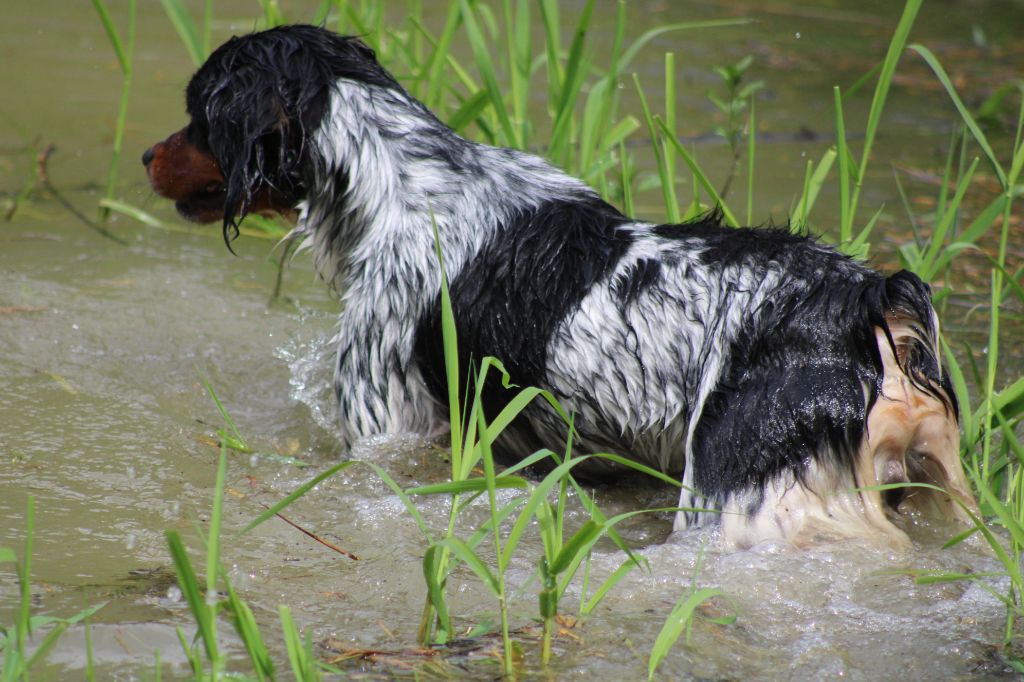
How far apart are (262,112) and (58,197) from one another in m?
2.30

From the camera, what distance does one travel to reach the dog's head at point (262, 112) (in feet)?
11.1

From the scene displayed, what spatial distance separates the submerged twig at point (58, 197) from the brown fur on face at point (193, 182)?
1.48m

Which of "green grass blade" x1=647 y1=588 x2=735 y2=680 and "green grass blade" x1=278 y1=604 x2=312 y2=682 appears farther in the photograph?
"green grass blade" x1=647 y1=588 x2=735 y2=680

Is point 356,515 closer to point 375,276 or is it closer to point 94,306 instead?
point 375,276

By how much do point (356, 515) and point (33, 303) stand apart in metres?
1.96

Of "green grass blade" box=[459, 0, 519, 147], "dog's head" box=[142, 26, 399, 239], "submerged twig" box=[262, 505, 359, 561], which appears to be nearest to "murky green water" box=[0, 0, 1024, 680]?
"submerged twig" box=[262, 505, 359, 561]

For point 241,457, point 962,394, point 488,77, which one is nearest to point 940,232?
point 962,394

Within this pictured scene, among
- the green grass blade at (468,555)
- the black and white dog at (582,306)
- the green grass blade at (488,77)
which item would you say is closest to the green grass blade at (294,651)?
the green grass blade at (468,555)

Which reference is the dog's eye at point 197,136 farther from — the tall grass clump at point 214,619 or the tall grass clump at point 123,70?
the tall grass clump at point 214,619

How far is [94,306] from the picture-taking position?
438cm

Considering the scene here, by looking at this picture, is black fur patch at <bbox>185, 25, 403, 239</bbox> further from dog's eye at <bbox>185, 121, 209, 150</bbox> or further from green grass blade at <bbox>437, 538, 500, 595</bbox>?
green grass blade at <bbox>437, 538, 500, 595</bbox>

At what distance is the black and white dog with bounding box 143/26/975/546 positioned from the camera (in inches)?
105

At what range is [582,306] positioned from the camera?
3041 millimetres

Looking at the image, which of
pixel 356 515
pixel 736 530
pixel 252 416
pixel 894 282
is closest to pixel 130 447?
pixel 252 416
